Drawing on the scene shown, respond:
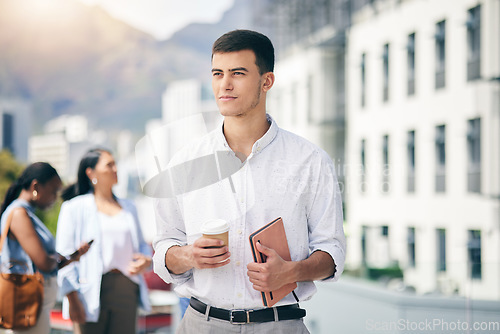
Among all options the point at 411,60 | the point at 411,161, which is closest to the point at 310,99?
the point at 411,60

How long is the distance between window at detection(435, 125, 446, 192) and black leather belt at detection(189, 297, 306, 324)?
1508cm

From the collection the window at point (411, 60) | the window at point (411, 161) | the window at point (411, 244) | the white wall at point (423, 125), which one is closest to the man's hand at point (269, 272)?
the white wall at point (423, 125)

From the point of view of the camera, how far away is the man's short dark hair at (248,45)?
198 centimetres

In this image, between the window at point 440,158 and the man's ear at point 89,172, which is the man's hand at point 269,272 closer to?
the man's ear at point 89,172

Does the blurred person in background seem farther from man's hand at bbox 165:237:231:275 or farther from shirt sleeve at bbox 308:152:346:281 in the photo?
shirt sleeve at bbox 308:152:346:281

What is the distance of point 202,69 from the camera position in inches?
4879

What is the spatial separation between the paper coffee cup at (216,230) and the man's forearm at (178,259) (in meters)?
0.11

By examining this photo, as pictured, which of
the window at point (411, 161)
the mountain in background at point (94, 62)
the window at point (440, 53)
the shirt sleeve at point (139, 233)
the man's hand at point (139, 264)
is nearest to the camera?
the man's hand at point (139, 264)

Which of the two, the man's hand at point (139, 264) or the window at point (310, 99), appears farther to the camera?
the window at point (310, 99)

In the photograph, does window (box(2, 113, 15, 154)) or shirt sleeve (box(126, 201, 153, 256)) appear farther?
window (box(2, 113, 15, 154))

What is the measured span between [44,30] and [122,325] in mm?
129335

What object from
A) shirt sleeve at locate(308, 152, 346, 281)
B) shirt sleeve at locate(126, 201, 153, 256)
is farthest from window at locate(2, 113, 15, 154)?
shirt sleeve at locate(308, 152, 346, 281)

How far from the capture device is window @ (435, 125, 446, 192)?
16.5m

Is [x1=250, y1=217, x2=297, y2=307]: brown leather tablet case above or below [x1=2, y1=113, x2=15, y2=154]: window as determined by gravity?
below
